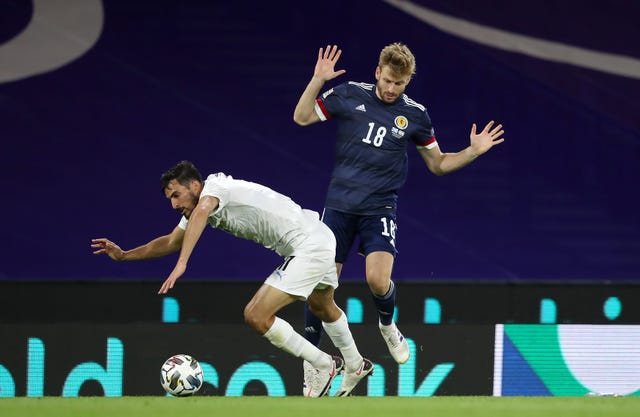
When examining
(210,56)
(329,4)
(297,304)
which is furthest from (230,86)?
(297,304)

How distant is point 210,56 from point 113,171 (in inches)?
36.1

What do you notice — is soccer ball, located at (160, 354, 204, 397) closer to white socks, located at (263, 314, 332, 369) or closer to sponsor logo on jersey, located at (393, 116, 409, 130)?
white socks, located at (263, 314, 332, 369)

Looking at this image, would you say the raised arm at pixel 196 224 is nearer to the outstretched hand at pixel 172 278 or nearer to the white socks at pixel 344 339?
the outstretched hand at pixel 172 278

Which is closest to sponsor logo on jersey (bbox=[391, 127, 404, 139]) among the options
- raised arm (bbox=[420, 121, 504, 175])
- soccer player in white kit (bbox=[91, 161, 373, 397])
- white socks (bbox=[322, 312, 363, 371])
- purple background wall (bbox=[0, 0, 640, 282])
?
raised arm (bbox=[420, 121, 504, 175])

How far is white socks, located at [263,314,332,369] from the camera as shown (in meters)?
5.80

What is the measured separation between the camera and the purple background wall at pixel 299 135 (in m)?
7.71

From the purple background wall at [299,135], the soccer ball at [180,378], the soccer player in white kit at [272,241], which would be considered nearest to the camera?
the soccer player in white kit at [272,241]

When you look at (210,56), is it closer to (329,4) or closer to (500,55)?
(329,4)

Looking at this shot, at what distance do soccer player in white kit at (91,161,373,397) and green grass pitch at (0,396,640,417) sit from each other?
0.42 m

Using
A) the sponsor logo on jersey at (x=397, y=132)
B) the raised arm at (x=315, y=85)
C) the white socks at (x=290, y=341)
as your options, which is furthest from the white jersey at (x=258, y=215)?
the sponsor logo on jersey at (x=397, y=132)

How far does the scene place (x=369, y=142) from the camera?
6.33 metres

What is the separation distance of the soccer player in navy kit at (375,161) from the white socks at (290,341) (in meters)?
0.55

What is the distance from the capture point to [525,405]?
546 cm

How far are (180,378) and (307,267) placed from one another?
30.9 inches
